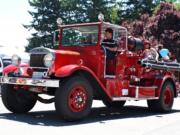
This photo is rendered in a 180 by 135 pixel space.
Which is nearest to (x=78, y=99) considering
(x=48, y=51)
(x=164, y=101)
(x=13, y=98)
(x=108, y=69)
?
(x=48, y=51)

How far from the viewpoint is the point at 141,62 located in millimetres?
13367

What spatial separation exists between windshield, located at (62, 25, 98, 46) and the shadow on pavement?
187cm

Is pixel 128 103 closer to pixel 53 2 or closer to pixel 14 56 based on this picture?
pixel 14 56

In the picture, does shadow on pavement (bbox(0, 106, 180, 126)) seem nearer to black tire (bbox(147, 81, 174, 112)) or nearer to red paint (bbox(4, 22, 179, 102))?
black tire (bbox(147, 81, 174, 112))

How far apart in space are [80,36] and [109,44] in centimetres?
88

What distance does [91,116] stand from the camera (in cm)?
1235

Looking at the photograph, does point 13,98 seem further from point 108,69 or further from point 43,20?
point 43,20

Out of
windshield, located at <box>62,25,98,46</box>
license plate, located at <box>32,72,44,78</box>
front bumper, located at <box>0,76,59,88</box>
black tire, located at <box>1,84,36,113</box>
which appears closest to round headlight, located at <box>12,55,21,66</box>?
front bumper, located at <box>0,76,59,88</box>

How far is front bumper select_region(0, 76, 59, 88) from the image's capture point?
10.4 m

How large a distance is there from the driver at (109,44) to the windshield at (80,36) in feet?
0.84

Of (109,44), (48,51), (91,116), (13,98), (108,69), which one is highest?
(109,44)

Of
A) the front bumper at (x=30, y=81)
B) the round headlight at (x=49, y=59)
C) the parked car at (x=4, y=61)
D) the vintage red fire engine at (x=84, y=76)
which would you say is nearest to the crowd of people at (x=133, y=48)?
the vintage red fire engine at (x=84, y=76)

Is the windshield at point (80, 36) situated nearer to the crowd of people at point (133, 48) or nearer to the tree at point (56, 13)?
the crowd of people at point (133, 48)

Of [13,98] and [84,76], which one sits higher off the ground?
[84,76]
